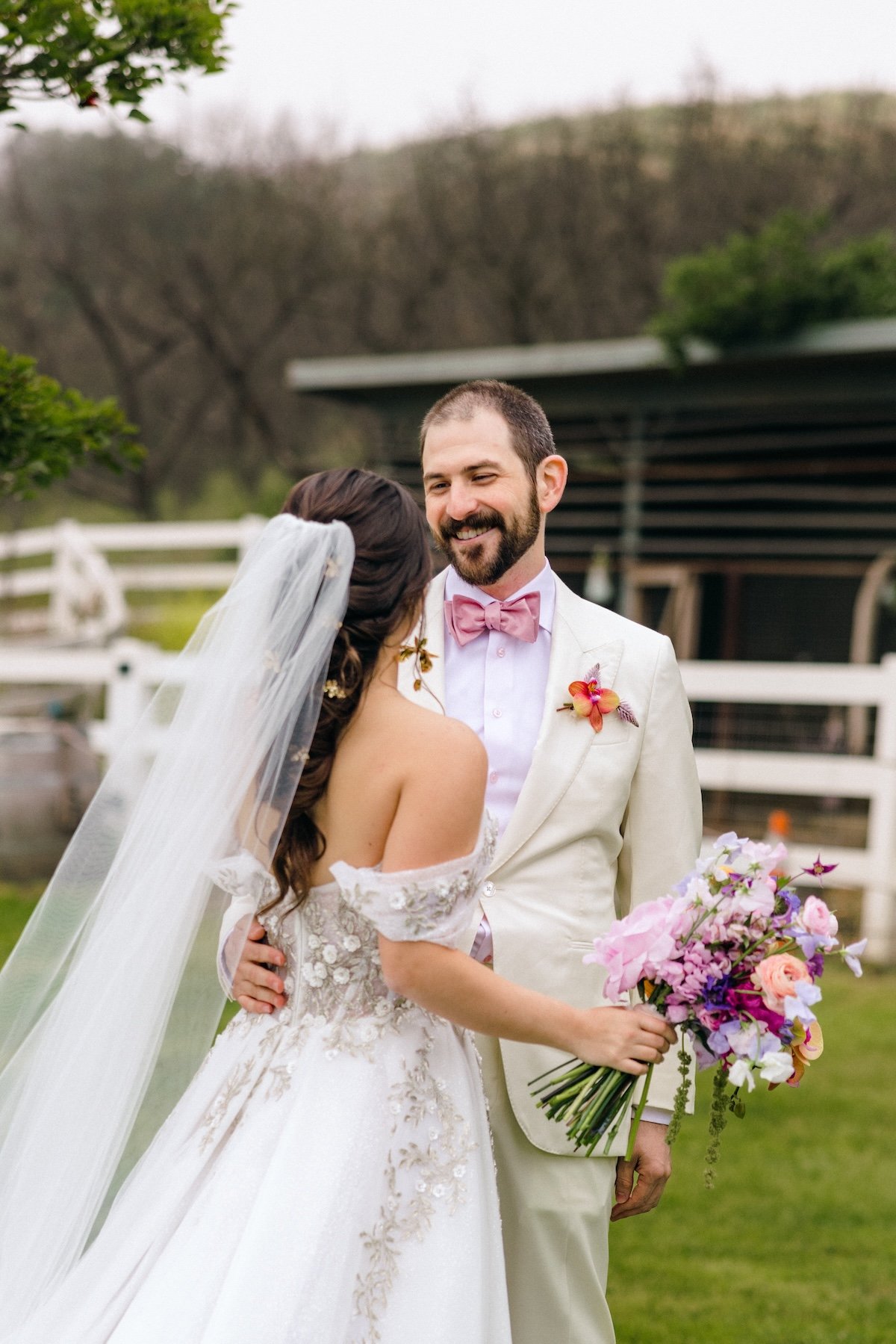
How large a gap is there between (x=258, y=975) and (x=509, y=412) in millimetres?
1332

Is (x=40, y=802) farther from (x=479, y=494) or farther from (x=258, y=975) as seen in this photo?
(x=258, y=975)

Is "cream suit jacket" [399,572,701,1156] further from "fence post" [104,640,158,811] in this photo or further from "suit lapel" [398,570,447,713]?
"fence post" [104,640,158,811]

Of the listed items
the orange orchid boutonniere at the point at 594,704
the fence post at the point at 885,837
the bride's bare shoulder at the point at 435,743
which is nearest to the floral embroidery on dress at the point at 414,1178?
the bride's bare shoulder at the point at 435,743

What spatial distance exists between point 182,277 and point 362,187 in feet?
17.1

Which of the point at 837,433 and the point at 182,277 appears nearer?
the point at 837,433

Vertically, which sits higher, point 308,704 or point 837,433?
point 837,433

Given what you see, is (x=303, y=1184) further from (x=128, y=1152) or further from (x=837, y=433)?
(x=837, y=433)

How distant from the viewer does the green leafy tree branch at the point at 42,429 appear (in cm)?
372

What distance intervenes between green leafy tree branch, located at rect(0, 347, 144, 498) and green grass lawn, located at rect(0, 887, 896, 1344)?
2.87 meters

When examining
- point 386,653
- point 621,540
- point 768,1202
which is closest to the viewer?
point 386,653

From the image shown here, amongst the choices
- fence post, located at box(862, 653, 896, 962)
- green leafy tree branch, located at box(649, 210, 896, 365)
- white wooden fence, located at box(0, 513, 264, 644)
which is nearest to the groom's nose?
fence post, located at box(862, 653, 896, 962)

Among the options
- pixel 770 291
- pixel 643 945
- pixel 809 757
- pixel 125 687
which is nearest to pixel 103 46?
pixel 643 945

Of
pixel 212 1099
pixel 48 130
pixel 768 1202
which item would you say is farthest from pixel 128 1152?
pixel 48 130

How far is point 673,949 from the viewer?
2402mm
